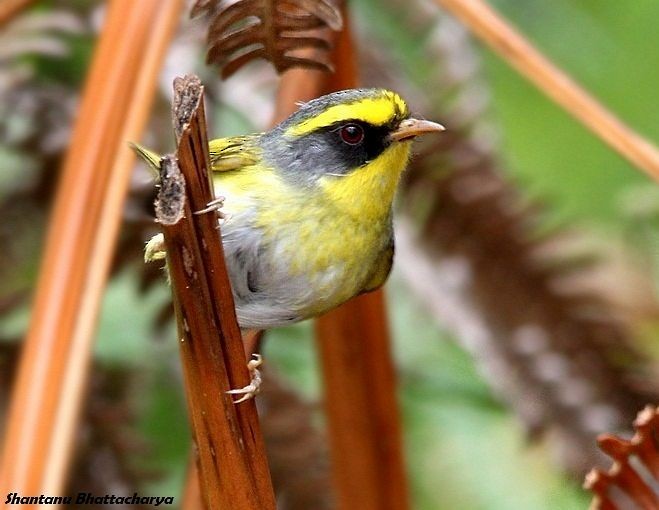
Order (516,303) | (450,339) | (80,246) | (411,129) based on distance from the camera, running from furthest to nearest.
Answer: (450,339), (516,303), (411,129), (80,246)

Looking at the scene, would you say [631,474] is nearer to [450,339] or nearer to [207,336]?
[207,336]

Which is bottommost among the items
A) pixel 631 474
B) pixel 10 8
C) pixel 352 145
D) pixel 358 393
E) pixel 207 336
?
pixel 631 474

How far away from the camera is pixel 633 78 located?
2.86 metres

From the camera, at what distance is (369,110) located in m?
1.32

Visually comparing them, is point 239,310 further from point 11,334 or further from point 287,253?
point 11,334

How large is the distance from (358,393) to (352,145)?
17.1 inches

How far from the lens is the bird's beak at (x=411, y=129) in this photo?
1.32 meters

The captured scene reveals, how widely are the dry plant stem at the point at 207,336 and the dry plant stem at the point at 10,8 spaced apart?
2.88 ft

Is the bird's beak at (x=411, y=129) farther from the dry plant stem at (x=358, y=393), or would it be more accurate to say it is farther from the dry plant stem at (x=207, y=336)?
the dry plant stem at (x=207, y=336)

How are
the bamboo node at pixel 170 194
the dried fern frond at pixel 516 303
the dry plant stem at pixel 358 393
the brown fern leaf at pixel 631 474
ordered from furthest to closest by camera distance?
the dried fern frond at pixel 516 303, the dry plant stem at pixel 358 393, the brown fern leaf at pixel 631 474, the bamboo node at pixel 170 194

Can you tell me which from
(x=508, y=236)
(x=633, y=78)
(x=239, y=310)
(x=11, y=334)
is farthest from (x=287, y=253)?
(x=633, y=78)

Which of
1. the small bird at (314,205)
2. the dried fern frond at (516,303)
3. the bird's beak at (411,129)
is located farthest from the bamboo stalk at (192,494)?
the dried fern frond at (516,303)

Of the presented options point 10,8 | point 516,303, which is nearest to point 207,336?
point 10,8

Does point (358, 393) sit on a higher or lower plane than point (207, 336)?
lower
